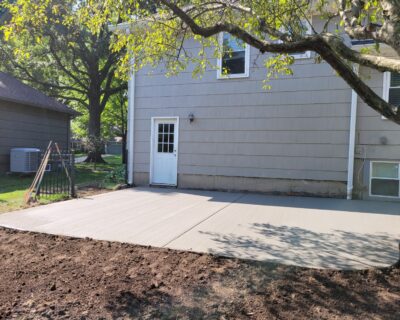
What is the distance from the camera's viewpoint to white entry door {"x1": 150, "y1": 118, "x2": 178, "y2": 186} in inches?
398

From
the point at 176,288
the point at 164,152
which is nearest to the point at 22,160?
the point at 164,152

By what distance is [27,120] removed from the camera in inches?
544

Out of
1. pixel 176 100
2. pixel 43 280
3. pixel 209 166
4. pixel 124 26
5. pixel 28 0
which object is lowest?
pixel 43 280

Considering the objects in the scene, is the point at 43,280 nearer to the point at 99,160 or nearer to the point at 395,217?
the point at 395,217

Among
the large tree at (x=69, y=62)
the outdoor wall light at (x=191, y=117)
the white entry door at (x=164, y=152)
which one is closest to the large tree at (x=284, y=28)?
the outdoor wall light at (x=191, y=117)

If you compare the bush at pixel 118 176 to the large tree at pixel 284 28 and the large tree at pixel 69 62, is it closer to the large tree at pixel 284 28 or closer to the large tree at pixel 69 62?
the large tree at pixel 284 28

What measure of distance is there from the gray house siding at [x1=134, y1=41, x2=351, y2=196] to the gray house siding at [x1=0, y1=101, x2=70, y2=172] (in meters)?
5.70

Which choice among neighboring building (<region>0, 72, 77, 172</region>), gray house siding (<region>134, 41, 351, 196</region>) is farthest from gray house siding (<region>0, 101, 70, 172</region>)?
gray house siding (<region>134, 41, 351, 196</region>)

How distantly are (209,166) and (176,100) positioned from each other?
7.07 feet

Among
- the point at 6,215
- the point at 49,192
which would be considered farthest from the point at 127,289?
the point at 49,192

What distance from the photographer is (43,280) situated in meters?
3.48

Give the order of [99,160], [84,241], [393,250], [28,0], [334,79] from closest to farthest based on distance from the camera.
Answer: [393,250]
[84,241]
[28,0]
[334,79]
[99,160]

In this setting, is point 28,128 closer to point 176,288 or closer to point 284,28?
point 284,28

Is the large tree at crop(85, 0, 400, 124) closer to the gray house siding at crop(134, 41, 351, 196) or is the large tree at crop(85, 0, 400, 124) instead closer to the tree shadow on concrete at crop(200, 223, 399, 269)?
the gray house siding at crop(134, 41, 351, 196)
